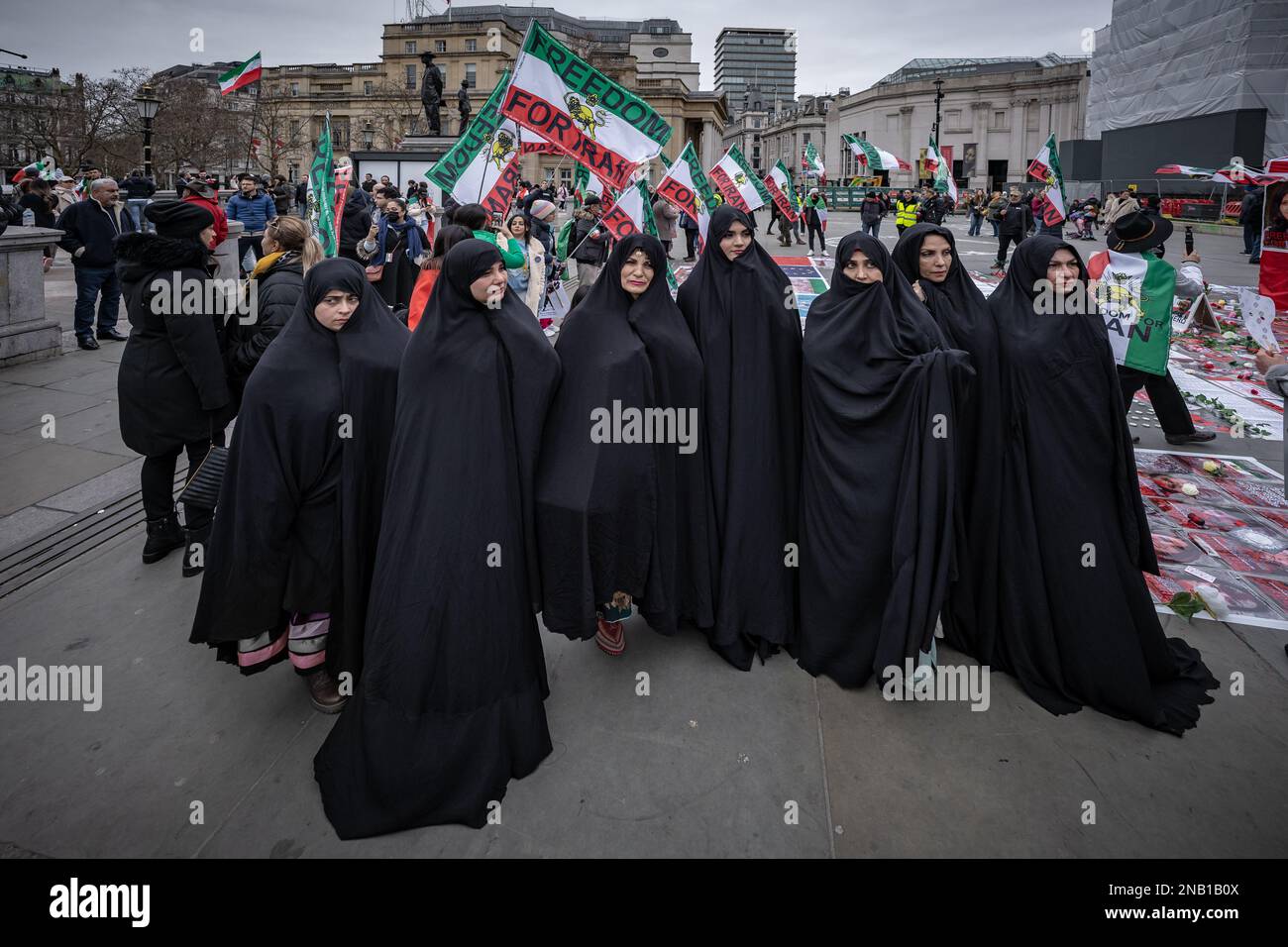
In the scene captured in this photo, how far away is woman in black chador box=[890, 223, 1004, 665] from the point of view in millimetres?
3412

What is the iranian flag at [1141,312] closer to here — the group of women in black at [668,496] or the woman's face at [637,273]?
the group of women in black at [668,496]

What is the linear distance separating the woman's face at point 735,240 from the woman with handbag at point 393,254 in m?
5.60

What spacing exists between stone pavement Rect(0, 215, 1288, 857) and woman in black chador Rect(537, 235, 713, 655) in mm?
406

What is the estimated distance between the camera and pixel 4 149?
162ft

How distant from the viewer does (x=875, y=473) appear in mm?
3354


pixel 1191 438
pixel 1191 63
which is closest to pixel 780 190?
pixel 1191 438

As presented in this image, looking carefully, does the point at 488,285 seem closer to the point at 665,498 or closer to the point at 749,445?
the point at 665,498

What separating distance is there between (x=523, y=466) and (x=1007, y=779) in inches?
85.9

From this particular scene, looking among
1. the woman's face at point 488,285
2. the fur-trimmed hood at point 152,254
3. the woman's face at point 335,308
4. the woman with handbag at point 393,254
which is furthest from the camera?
the woman with handbag at point 393,254

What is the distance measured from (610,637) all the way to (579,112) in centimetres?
417

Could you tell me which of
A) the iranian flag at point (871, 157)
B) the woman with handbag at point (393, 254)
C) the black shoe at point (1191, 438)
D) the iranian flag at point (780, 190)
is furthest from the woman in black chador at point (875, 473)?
the iranian flag at point (871, 157)

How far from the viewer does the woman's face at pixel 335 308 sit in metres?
2.95
